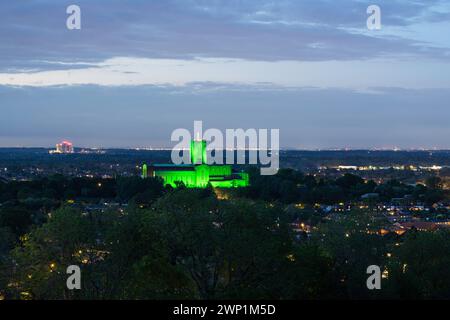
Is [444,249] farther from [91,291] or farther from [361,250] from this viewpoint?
[91,291]

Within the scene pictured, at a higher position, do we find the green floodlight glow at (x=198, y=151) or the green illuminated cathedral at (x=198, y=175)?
the green floodlight glow at (x=198, y=151)

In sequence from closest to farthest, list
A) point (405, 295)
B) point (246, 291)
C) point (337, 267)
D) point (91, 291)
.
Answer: point (246, 291) → point (91, 291) → point (405, 295) → point (337, 267)

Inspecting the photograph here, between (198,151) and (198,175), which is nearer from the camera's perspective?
(198,175)

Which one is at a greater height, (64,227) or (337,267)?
(64,227)

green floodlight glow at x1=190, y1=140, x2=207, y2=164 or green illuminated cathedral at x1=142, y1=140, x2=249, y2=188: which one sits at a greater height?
green floodlight glow at x1=190, y1=140, x2=207, y2=164

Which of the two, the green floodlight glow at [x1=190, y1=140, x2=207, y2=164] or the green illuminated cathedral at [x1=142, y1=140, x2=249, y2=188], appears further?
the green floodlight glow at [x1=190, y1=140, x2=207, y2=164]

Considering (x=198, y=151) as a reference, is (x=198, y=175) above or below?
below

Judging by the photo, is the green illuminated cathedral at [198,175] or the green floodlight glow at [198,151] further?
the green floodlight glow at [198,151]

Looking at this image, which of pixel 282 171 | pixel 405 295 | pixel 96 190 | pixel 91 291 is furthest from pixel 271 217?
pixel 282 171

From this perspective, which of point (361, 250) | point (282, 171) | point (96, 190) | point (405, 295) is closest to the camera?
point (405, 295)
